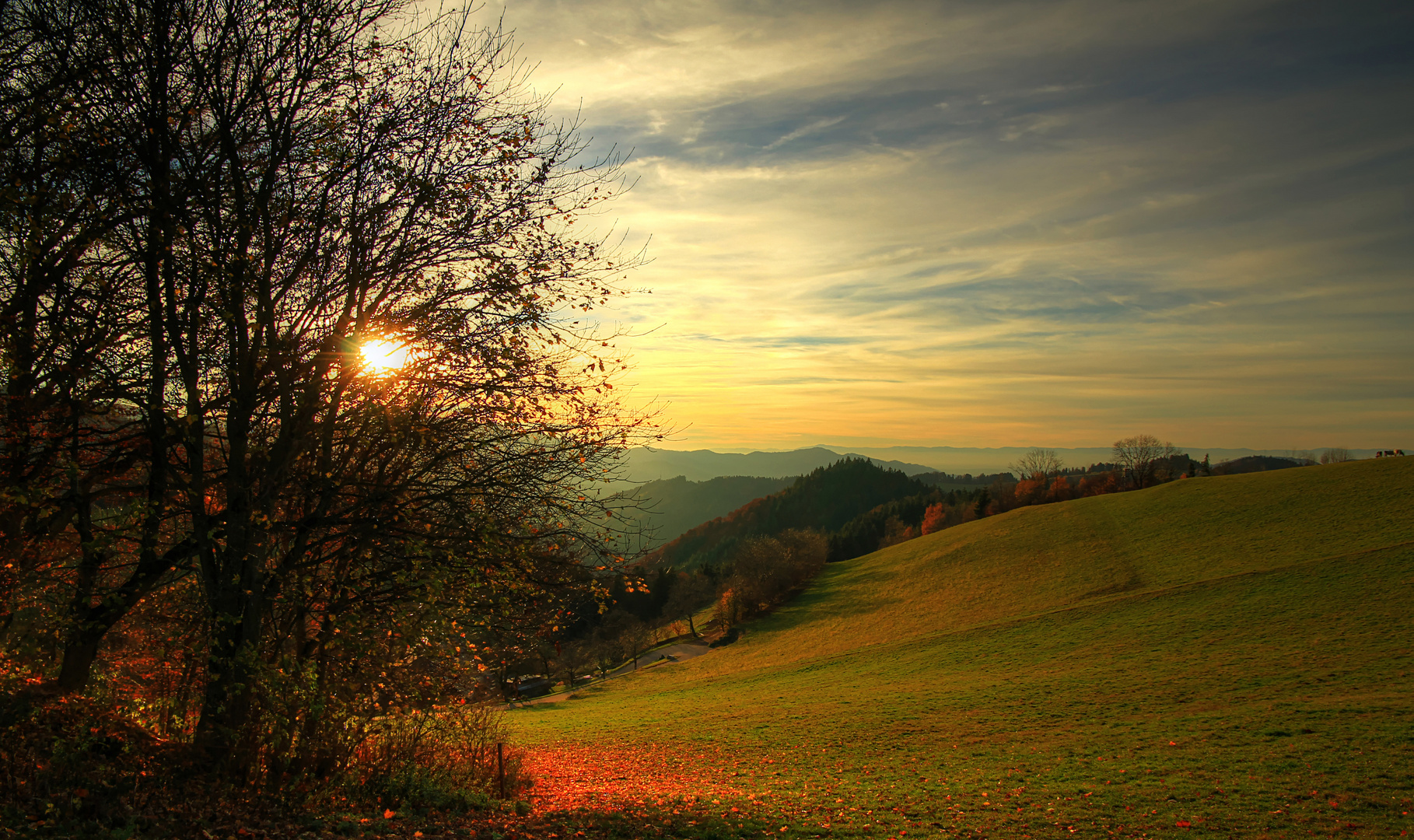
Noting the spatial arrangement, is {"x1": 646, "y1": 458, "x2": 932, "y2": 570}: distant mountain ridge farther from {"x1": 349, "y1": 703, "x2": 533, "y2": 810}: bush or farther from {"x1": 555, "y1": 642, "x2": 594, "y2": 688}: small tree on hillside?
{"x1": 349, "y1": 703, "x2": 533, "y2": 810}: bush

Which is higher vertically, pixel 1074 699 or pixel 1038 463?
pixel 1038 463

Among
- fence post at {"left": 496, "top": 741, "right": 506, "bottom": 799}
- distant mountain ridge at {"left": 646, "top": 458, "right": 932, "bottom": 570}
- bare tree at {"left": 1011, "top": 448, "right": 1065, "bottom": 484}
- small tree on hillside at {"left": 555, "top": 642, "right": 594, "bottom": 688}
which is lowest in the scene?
small tree on hillside at {"left": 555, "top": 642, "right": 594, "bottom": 688}

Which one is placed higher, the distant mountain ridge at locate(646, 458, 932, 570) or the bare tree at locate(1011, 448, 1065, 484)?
the bare tree at locate(1011, 448, 1065, 484)

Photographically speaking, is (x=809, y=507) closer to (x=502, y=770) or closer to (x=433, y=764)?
(x=502, y=770)

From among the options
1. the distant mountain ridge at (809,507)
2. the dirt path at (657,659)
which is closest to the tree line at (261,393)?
the dirt path at (657,659)

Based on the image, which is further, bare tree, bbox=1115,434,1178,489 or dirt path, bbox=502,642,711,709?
bare tree, bbox=1115,434,1178,489

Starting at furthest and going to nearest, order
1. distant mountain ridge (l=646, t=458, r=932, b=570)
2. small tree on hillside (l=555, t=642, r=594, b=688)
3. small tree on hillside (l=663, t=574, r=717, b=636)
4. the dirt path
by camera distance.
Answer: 1. distant mountain ridge (l=646, t=458, r=932, b=570)
2. small tree on hillside (l=663, t=574, r=717, b=636)
3. small tree on hillside (l=555, t=642, r=594, b=688)
4. the dirt path

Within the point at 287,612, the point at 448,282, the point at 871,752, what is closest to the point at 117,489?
the point at 287,612

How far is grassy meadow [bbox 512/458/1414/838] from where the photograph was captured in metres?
13.1

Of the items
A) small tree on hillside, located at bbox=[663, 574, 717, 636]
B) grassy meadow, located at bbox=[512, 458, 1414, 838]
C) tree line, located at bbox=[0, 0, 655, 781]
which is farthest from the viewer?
small tree on hillside, located at bbox=[663, 574, 717, 636]

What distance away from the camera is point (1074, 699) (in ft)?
81.2

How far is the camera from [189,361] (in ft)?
28.1

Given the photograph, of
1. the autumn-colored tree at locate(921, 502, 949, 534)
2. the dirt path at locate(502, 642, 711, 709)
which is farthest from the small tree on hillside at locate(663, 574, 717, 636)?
the autumn-colored tree at locate(921, 502, 949, 534)

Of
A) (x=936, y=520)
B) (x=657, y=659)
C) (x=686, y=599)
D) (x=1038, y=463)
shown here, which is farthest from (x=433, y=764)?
(x=1038, y=463)
